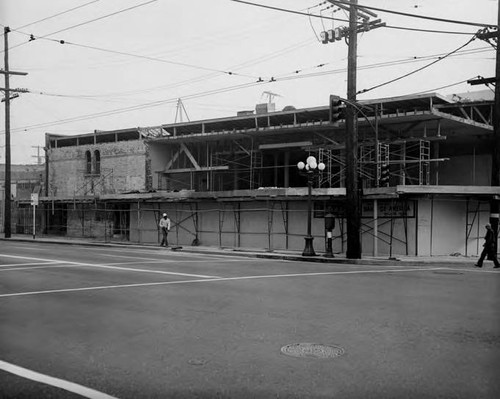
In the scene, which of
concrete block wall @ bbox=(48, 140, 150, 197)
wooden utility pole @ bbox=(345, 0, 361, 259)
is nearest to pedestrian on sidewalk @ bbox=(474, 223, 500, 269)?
wooden utility pole @ bbox=(345, 0, 361, 259)

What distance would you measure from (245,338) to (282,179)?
2863 cm

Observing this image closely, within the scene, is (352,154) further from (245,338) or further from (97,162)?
(97,162)

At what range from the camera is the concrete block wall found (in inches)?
1448

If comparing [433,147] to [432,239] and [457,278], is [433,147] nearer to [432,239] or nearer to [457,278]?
[432,239]

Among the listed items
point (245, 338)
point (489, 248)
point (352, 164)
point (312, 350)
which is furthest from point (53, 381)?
point (352, 164)

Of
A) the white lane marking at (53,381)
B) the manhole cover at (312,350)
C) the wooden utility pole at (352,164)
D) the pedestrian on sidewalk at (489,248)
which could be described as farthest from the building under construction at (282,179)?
the white lane marking at (53,381)

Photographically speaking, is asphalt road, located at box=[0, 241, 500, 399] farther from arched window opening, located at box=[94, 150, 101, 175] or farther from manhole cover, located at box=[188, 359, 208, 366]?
arched window opening, located at box=[94, 150, 101, 175]

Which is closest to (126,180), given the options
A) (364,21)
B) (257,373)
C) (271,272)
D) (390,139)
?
(390,139)

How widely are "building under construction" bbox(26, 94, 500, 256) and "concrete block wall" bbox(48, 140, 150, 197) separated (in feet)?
0.25

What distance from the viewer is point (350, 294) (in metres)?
11.4

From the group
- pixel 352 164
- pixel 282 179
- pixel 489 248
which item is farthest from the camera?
pixel 282 179

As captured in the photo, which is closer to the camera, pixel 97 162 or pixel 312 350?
pixel 312 350

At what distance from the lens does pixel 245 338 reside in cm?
741

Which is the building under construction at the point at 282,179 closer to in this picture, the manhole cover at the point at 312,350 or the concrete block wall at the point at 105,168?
the concrete block wall at the point at 105,168
